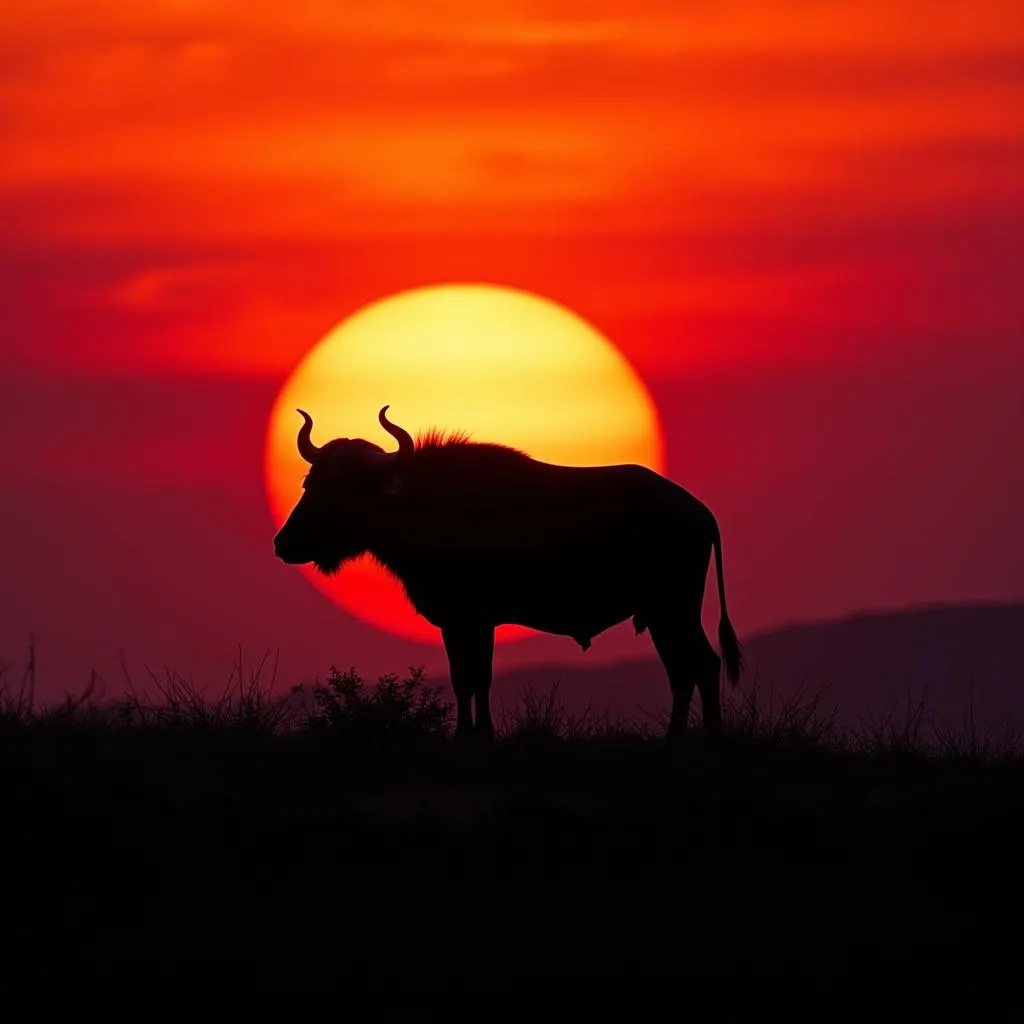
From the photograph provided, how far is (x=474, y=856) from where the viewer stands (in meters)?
10.6

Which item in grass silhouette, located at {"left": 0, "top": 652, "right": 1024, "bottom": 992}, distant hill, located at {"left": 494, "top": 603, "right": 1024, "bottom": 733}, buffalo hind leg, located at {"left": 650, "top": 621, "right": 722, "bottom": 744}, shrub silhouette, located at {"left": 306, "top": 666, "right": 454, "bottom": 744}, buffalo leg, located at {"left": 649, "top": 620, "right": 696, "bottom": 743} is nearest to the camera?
grass silhouette, located at {"left": 0, "top": 652, "right": 1024, "bottom": 992}

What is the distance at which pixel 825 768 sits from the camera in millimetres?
13109

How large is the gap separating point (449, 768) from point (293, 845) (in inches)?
86.2

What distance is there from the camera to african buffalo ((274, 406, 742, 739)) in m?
16.1

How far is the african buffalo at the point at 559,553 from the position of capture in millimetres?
16062

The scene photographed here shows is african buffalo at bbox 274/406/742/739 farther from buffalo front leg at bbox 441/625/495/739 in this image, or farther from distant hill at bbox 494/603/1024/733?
distant hill at bbox 494/603/1024/733

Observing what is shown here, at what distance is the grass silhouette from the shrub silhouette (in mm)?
254

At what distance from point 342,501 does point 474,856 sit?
627cm

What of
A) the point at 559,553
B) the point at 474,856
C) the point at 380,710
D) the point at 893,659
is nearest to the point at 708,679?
the point at 559,553

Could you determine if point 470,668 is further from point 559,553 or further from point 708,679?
point 708,679

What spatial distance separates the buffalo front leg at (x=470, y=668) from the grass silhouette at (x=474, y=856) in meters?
1.19

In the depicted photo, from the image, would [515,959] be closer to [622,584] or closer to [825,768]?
[825,768]

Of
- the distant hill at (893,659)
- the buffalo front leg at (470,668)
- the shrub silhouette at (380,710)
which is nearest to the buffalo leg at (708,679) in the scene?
the buffalo front leg at (470,668)

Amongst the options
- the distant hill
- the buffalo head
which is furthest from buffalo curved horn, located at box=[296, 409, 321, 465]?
the distant hill
